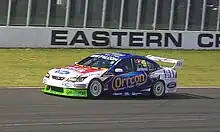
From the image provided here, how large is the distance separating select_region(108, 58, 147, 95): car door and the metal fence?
16.3 m

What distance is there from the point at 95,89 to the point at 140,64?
2190 millimetres

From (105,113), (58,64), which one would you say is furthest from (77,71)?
(58,64)

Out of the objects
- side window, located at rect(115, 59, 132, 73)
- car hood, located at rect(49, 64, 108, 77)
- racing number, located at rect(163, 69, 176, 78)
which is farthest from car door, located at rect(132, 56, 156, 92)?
car hood, located at rect(49, 64, 108, 77)

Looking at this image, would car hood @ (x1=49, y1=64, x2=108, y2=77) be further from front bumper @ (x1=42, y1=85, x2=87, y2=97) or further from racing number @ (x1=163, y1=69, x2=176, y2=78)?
racing number @ (x1=163, y1=69, x2=176, y2=78)

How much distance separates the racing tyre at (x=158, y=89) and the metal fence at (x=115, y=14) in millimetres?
16127

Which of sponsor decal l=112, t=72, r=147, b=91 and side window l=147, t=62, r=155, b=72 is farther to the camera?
side window l=147, t=62, r=155, b=72

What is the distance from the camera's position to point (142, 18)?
38562mm

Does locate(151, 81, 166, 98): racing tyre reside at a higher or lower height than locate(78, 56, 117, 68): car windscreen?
lower

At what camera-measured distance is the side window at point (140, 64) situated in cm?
1991

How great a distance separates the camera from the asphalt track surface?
12.5 meters

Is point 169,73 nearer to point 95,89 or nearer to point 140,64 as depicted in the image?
point 140,64

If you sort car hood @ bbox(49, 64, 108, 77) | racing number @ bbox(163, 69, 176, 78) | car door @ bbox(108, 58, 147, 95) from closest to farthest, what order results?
1. car hood @ bbox(49, 64, 108, 77)
2. car door @ bbox(108, 58, 147, 95)
3. racing number @ bbox(163, 69, 176, 78)

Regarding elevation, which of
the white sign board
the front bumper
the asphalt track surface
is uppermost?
the white sign board

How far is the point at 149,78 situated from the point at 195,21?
68.2ft
